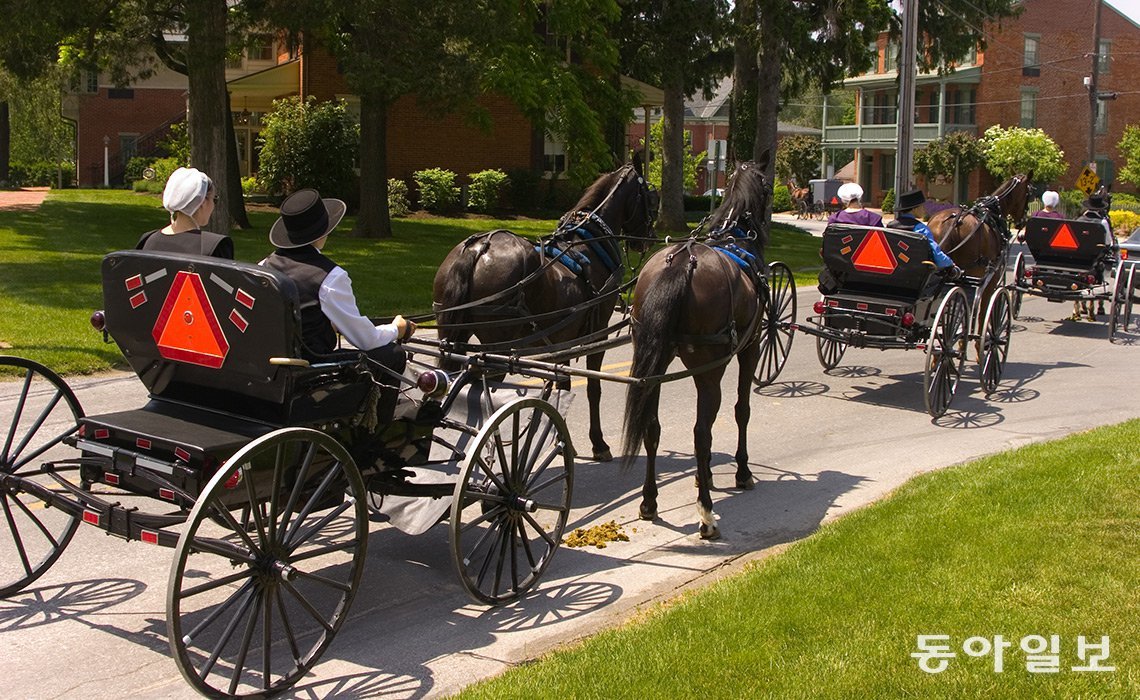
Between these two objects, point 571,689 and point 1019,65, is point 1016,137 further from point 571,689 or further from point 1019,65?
point 571,689

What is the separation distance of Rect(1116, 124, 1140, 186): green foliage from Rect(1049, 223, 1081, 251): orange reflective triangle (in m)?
44.7

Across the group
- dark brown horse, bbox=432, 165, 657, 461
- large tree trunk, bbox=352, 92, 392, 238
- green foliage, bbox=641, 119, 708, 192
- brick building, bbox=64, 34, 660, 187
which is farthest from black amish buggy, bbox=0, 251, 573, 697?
green foliage, bbox=641, 119, 708, 192

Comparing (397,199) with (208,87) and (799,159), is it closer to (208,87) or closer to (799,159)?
(208,87)

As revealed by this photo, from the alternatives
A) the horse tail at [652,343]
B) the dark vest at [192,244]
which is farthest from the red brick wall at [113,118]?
the dark vest at [192,244]

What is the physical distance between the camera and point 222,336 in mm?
5281

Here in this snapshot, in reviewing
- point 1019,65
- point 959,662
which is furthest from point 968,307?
point 1019,65

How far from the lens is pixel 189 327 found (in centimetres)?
539

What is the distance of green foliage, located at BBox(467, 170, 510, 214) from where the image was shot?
35.9 metres

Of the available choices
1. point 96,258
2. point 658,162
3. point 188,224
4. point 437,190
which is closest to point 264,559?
point 188,224

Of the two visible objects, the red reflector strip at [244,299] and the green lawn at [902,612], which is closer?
the green lawn at [902,612]

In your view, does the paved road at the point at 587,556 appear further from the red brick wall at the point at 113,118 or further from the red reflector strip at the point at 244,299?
the red brick wall at the point at 113,118

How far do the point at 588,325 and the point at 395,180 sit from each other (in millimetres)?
28024

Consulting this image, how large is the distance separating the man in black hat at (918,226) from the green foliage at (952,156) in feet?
159

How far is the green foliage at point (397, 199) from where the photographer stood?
115ft
